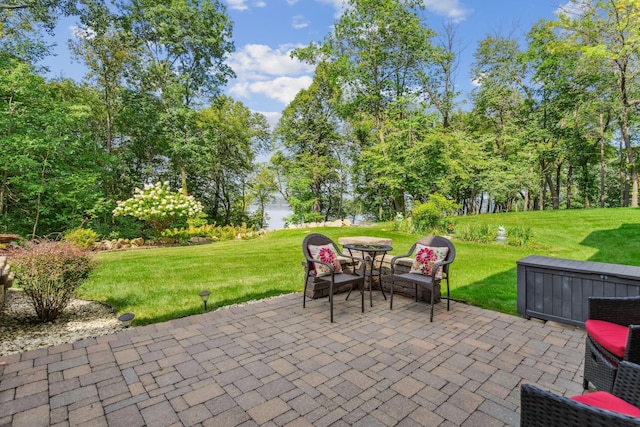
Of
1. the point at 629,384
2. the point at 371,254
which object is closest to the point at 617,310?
the point at 629,384

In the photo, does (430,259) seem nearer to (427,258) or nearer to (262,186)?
(427,258)

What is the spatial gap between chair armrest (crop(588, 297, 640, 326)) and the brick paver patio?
554 millimetres

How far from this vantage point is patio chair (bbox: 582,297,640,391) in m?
1.92

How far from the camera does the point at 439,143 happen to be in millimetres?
13203

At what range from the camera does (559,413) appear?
107cm

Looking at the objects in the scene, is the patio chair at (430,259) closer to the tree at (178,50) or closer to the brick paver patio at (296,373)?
the brick paver patio at (296,373)

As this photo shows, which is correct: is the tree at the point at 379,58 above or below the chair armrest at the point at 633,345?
above

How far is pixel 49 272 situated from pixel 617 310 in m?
5.48

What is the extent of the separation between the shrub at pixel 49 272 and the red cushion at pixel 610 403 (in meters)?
4.69

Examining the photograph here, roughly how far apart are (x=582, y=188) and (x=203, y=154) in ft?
83.7

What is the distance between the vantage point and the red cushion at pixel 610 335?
6.52 ft

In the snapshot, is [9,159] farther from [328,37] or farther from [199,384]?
[328,37]

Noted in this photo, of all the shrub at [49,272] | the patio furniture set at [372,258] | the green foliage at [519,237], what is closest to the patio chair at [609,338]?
the patio furniture set at [372,258]

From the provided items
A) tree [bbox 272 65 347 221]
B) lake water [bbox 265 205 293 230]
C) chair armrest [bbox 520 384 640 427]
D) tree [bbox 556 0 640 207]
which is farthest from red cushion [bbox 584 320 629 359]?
tree [bbox 272 65 347 221]
